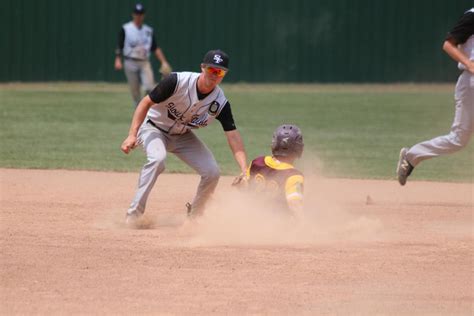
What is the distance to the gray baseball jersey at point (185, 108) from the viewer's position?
8602 mm

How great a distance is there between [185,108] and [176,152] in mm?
624

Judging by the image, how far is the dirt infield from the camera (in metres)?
6.27

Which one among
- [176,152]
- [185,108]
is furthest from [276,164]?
[176,152]

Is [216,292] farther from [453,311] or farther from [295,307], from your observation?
[453,311]

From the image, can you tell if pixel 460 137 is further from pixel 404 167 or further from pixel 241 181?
pixel 241 181

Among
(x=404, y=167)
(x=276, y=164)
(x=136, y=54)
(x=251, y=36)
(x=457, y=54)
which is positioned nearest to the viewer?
(x=276, y=164)

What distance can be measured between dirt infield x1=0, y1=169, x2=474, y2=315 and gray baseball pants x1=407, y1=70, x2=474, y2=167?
2.04ft

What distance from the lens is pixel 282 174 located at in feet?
27.0

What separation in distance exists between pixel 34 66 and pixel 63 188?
17451mm

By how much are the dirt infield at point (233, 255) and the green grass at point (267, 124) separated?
262cm

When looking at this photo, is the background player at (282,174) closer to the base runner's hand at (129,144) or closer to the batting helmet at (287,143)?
the batting helmet at (287,143)

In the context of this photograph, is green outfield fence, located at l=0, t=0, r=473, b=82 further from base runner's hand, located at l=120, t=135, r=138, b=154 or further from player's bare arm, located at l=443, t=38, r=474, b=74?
base runner's hand, located at l=120, t=135, r=138, b=154

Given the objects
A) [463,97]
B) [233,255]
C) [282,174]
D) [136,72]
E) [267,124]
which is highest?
[463,97]

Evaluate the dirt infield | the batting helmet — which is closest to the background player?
the batting helmet
